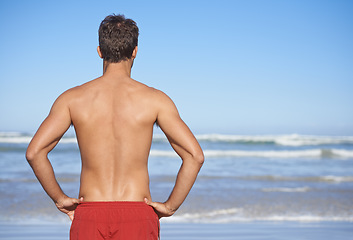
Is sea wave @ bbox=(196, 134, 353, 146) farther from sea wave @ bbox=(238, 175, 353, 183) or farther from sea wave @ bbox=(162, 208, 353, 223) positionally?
sea wave @ bbox=(162, 208, 353, 223)

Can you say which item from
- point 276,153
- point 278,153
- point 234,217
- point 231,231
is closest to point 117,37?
point 231,231

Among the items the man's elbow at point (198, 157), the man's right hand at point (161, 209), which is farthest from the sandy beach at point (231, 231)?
the man's elbow at point (198, 157)

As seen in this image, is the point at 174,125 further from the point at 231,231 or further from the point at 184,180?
the point at 231,231

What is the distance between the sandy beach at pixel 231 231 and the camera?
580 centimetres

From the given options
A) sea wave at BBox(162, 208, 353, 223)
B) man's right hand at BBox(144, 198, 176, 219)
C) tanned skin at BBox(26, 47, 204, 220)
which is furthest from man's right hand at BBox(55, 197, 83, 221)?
sea wave at BBox(162, 208, 353, 223)

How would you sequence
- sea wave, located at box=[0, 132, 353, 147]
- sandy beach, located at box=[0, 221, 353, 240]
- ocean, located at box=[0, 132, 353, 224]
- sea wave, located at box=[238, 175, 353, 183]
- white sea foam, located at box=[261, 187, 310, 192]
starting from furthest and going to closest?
1. sea wave, located at box=[0, 132, 353, 147]
2. sea wave, located at box=[238, 175, 353, 183]
3. white sea foam, located at box=[261, 187, 310, 192]
4. ocean, located at box=[0, 132, 353, 224]
5. sandy beach, located at box=[0, 221, 353, 240]

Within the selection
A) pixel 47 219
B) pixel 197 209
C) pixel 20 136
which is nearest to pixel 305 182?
pixel 197 209

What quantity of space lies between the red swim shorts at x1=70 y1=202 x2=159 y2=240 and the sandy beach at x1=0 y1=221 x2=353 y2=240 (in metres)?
3.66

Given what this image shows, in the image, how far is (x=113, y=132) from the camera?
221cm

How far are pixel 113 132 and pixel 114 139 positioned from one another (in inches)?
1.4

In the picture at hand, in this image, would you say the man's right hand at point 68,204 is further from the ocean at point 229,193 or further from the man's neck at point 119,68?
the ocean at point 229,193

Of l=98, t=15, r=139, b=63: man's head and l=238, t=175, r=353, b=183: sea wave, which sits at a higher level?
l=98, t=15, r=139, b=63: man's head

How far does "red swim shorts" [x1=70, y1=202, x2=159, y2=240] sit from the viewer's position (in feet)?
7.08

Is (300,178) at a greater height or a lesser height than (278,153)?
greater
